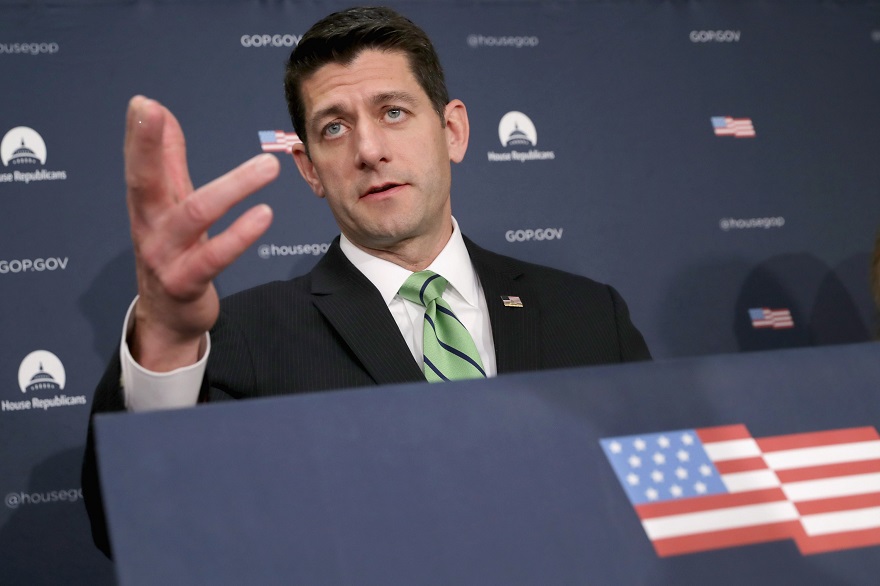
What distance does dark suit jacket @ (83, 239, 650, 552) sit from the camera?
175 cm

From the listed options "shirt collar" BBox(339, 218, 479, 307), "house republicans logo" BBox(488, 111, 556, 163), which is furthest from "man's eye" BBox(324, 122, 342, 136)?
"house republicans logo" BBox(488, 111, 556, 163)

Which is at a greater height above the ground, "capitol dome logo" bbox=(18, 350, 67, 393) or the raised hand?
the raised hand

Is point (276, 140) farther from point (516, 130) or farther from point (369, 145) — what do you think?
point (369, 145)

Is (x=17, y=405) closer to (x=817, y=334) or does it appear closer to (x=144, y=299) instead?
(x=144, y=299)

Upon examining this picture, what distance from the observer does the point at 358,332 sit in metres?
1.80

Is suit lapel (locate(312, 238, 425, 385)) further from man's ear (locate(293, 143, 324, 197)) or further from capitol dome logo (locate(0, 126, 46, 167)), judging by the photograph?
capitol dome logo (locate(0, 126, 46, 167))

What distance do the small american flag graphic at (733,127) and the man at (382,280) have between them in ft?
4.19

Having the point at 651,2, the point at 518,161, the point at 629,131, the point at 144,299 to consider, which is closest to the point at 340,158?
the point at 144,299

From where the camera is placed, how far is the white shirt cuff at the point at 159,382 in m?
1.28

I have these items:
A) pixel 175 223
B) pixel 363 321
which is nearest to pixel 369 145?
pixel 363 321

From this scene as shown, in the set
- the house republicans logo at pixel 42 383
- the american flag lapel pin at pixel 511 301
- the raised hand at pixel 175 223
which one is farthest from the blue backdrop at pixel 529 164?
the raised hand at pixel 175 223

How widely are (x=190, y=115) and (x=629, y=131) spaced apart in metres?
1.34

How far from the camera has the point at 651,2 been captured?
330cm

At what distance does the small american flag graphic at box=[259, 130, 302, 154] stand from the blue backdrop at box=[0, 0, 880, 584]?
0.02 m
